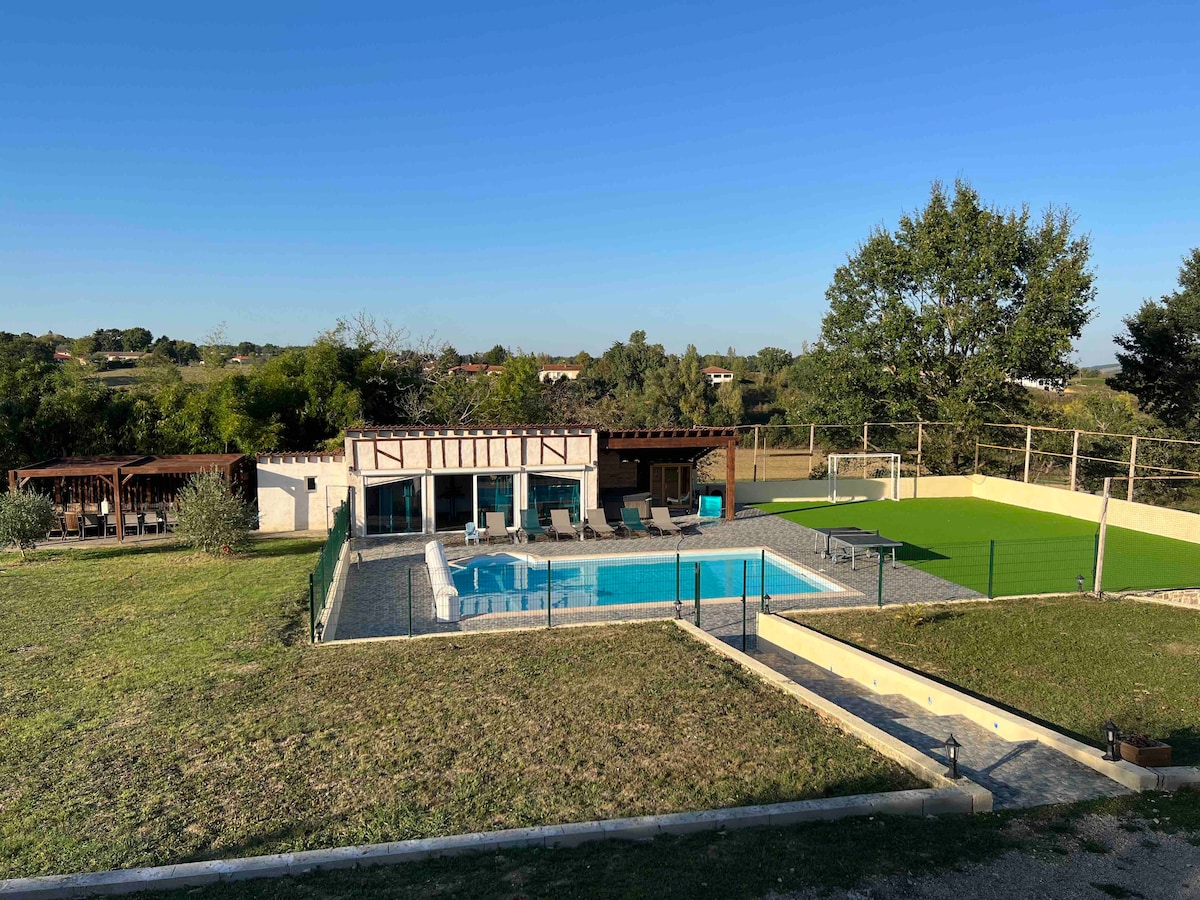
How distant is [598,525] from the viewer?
20.1m

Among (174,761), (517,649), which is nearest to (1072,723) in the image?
(517,649)

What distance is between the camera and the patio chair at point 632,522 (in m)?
20.5

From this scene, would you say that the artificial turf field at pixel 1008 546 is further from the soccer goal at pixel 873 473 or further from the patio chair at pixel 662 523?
the patio chair at pixel 662 523

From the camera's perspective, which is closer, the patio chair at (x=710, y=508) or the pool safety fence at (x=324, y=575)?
the pool safety fence at (x=324, y=575)

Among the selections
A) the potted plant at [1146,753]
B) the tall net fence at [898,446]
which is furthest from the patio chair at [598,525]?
the potted plant at [1146,753]

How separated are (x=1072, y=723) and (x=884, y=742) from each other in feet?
8.54

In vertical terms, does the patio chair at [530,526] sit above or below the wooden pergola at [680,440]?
below

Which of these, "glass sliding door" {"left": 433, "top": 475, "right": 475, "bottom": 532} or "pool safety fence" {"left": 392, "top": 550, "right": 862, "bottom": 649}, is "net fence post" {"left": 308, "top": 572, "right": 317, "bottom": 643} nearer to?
"pool safety fence" {"left": 392, "top": 550, "right": 862, "bottom": 649}

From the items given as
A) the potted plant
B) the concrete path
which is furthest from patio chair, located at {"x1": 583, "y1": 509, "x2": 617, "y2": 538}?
the potted plant

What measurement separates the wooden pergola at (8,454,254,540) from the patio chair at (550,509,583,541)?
8438 mm

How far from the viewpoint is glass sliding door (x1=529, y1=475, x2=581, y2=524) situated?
68.7 feet

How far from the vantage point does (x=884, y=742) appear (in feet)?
22.9

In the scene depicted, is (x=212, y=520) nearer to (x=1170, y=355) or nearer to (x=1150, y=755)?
(x=1150, y=755)

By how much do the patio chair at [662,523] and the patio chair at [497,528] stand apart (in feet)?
12.2
